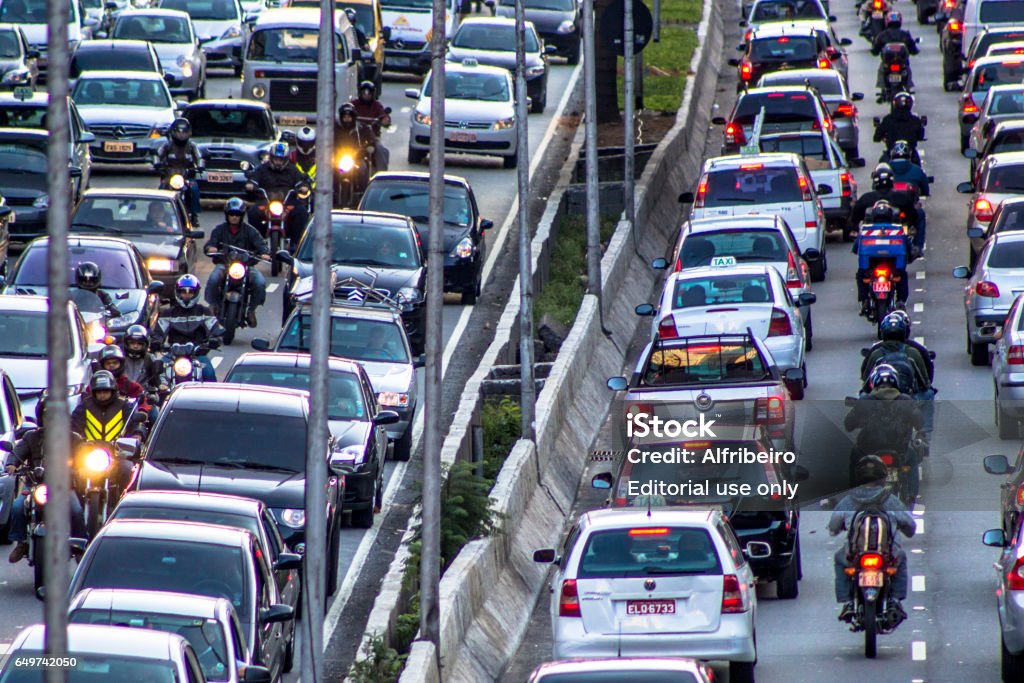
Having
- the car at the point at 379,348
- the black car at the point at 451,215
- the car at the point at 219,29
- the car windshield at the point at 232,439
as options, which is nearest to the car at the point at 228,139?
the black car at the point at 451,215

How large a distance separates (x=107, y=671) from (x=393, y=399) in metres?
12.6

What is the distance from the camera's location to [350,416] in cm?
2392

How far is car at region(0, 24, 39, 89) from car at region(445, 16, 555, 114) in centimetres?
771

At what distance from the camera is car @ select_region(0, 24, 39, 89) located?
151ft

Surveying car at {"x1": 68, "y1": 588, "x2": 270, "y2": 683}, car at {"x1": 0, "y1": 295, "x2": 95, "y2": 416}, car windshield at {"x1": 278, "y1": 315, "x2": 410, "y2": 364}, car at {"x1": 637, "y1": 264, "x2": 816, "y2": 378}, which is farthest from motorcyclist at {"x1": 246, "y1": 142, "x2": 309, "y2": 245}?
car at {"x1": 68, "y1": 588, "x2": 270, "y2": 683}

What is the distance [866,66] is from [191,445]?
1555 inches

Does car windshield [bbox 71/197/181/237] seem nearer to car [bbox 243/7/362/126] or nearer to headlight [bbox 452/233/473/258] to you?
headlight [bbox 452/233/473/258]

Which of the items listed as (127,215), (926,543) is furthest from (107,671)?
(127,215)

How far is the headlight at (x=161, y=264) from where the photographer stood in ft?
107

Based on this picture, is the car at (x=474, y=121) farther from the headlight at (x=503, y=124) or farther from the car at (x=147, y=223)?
the car at (x=147, y=223)

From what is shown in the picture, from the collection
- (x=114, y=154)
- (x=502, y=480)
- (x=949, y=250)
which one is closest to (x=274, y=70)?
(x=114, y=154)

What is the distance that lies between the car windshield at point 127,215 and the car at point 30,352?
740cm

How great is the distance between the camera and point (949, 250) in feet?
124

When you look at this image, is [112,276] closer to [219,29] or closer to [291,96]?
[291,96]
